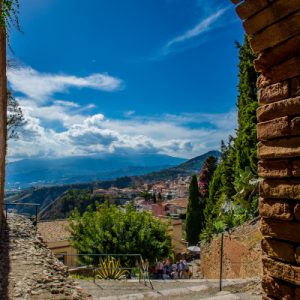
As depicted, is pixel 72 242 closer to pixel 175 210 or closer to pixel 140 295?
pixel 140 295

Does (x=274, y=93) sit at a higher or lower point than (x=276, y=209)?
Answer: higher

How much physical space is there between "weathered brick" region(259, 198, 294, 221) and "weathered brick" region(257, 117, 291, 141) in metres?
0.39

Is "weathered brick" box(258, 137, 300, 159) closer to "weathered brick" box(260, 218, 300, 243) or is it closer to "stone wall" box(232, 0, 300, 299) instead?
"stone wall" box(232, 0, 300, 299)

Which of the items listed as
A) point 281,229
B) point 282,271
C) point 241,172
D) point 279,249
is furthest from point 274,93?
point 241,172

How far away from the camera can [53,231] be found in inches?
1227

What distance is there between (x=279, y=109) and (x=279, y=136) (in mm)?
158

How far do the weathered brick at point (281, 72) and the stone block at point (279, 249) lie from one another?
96cm

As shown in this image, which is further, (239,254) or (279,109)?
(239,254)

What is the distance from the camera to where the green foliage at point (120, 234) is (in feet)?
57.1

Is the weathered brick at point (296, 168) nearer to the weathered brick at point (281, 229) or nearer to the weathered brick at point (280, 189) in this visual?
the weathered brick at point (280, 189)

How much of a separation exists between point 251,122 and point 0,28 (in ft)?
58.5

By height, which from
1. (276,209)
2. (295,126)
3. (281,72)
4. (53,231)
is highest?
Result: (281,72)

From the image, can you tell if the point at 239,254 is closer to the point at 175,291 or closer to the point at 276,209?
the point at 175,291

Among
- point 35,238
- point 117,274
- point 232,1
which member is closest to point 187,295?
point 35,238
